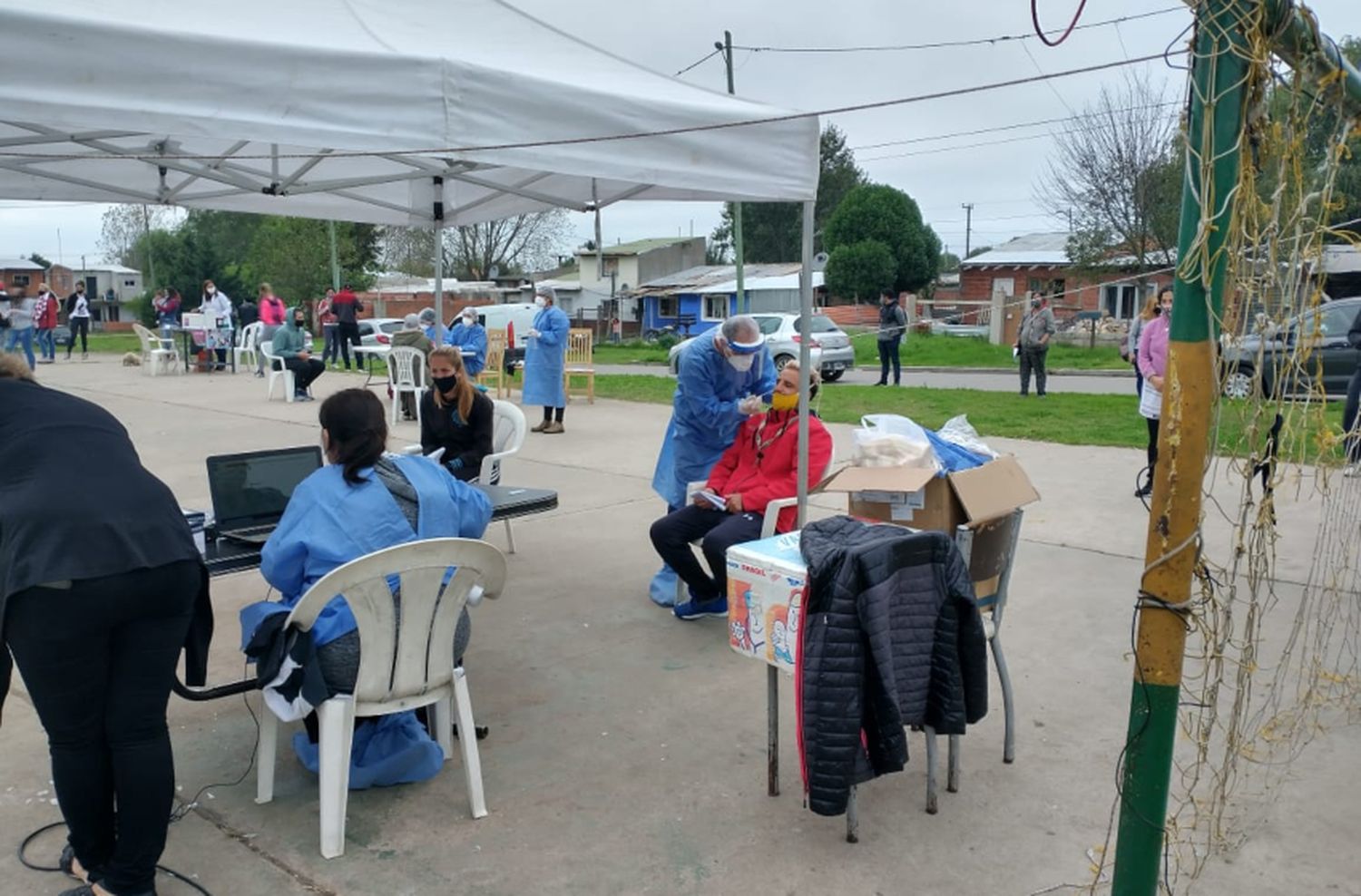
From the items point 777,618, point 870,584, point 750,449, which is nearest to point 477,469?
point 750,449

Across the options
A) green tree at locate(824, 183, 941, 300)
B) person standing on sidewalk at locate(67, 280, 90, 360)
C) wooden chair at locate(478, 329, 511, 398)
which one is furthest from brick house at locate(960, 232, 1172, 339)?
person standing on sidewalk at locate(67, 280, 90, 360)

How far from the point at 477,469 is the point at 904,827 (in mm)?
3326

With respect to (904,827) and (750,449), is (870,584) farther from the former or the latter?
(750,449)

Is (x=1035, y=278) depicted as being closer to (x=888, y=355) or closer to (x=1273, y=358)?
(x=888, y=355)

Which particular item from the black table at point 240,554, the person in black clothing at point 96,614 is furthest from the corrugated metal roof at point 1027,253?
the person in black clothing at point 96,614

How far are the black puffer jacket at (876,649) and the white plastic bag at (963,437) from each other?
104cm

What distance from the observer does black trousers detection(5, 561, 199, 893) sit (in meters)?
2.55

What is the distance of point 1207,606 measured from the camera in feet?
8.07

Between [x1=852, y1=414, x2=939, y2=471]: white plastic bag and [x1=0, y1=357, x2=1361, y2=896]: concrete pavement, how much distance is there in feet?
3.24

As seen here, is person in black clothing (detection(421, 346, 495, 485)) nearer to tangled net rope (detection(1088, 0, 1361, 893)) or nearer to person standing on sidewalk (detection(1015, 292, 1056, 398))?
tangled net rope (detection(1088, 0, 1361, 893))

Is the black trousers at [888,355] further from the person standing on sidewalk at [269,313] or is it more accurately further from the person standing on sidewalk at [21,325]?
the person standing on sidewalk at [21,325]

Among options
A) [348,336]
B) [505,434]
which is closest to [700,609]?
[505,434]

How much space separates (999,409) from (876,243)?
27.8 metres

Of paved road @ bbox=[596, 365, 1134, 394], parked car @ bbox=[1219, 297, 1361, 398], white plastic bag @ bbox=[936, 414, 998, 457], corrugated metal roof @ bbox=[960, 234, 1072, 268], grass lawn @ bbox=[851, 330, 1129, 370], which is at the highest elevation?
corrugated metal roof @ bbox=[960, 234, 1072, 268]
